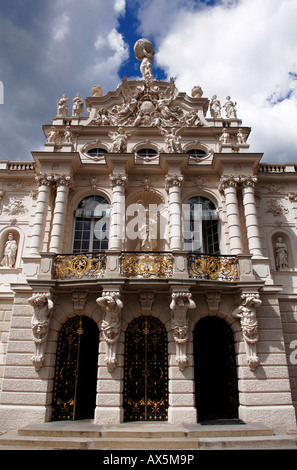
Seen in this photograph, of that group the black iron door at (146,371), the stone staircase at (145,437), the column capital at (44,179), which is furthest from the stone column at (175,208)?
the stone staircase at (145,437)

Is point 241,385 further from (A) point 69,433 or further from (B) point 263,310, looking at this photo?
(A) point 69,433

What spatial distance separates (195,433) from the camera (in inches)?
413

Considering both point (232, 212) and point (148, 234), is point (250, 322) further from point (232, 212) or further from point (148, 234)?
point (148, 234)

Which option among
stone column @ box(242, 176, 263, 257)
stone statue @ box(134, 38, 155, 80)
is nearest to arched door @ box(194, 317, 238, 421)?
stone column @ box(242, 176, 263, 257)

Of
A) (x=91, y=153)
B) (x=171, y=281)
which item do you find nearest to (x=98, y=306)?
(x=171, y=281)

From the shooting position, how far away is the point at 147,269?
13172 mm

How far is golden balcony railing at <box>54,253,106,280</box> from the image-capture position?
13.4 m

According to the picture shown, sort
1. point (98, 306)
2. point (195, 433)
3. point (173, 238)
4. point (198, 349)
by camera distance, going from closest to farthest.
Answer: point (195, 433) < point (98, 306) < point (173, 238) < point (198, 349)

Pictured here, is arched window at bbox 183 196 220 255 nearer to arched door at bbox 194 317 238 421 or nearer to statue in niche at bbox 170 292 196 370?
arched door at bbox 194 317 238 421

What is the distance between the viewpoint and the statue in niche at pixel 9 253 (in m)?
16.2

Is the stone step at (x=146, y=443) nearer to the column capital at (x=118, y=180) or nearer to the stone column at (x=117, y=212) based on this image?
the stone column at (x=117, y=212)

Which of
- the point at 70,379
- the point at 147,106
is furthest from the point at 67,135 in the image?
the point at 70,379

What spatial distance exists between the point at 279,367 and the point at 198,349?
173 inches

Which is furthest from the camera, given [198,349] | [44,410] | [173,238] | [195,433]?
[198,349]
